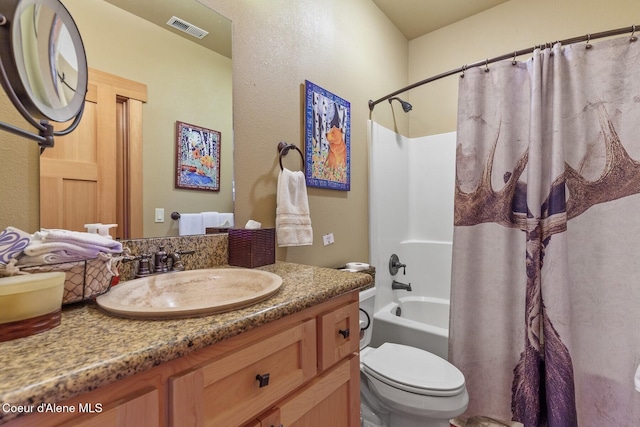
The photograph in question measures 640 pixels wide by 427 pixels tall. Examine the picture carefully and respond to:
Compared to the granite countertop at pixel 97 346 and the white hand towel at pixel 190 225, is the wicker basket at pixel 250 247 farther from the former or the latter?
the granite countertop at pixel 97 346

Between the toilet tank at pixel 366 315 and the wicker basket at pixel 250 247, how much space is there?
27.4 inches

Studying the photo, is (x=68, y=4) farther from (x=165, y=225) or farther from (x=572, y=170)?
(x=572, y=170)

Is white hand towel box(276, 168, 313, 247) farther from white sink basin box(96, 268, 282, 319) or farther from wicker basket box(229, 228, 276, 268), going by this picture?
white sink basin box(96, 268, 282, 319)

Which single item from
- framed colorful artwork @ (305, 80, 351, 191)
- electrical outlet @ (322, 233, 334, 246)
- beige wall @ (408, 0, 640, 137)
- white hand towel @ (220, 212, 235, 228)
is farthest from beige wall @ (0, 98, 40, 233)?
beige wall @ (408, 0, 640, 137)

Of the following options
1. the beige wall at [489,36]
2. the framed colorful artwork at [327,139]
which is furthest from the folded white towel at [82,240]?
the beige wall at [489,36]

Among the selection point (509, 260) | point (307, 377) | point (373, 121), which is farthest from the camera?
point (373, 121)

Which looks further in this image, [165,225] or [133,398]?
[165,225]

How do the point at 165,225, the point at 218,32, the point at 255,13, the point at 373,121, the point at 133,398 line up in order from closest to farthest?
the point at 133,398 → the point at 165,225 → the point at 218,32 → the point at 255,13 → the point at 373,121

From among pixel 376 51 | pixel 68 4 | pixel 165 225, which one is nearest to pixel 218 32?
pixel 68 4

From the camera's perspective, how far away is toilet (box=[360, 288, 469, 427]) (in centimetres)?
117

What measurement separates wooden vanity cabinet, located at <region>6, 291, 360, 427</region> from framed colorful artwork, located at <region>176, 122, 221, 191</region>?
685 millimetres

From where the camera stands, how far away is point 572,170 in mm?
1407

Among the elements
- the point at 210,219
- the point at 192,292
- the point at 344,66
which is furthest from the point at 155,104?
the point at 344,66

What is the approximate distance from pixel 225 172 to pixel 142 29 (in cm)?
54
